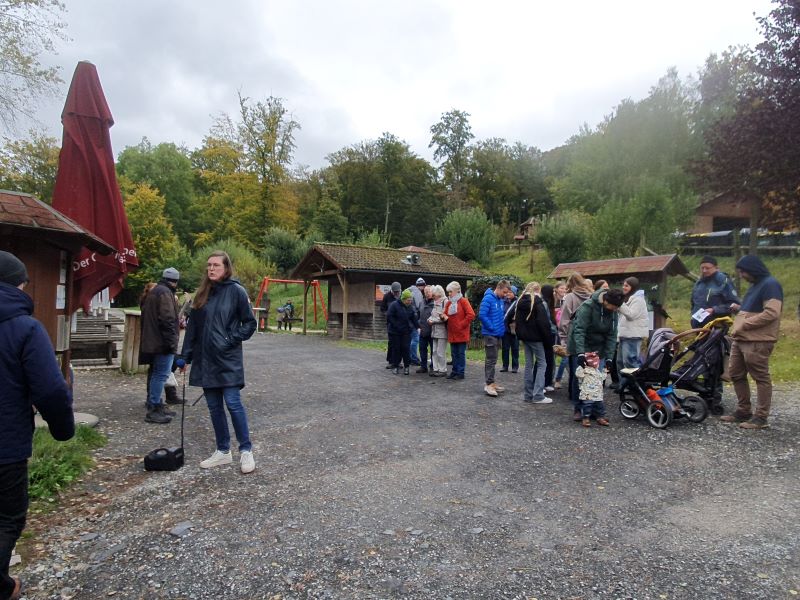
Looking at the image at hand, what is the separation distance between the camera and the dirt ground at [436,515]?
2928 millimetres

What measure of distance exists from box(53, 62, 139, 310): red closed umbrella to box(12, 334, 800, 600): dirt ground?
6.19 feet

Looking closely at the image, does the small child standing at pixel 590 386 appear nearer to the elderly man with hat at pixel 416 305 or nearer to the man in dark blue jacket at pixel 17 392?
the elderly man with hat at pixel 416 305

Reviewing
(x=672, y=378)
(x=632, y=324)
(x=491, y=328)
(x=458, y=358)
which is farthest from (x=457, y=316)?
(x=672, y=378)

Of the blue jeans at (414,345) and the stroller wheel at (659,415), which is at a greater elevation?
the blue jeans at (414,345)

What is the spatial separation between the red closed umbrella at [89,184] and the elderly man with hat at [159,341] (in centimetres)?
60

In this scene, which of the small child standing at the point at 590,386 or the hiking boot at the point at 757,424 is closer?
the hiking boot at the point at 757,424

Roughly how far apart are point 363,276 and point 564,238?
54.2 feet

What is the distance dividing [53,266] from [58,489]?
2456 mm

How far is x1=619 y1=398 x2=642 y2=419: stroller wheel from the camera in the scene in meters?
6.47

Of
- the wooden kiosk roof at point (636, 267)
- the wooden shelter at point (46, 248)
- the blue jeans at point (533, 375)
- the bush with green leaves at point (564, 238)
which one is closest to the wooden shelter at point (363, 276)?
the wooden kiosk roof at point (636, 267)

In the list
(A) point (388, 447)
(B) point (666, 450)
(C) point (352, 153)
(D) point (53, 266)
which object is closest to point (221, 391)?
(A) point (388, 447)

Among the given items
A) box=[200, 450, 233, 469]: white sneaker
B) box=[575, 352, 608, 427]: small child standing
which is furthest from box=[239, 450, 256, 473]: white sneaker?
box=[575, 352, 608, 427]: small child standing

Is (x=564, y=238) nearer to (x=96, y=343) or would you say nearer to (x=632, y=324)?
(x=632, y=324)

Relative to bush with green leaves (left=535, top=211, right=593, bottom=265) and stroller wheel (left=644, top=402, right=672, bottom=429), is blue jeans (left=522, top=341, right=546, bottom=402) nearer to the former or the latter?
stroller wheel (left=644, top=402, right=672, bottom=429)
